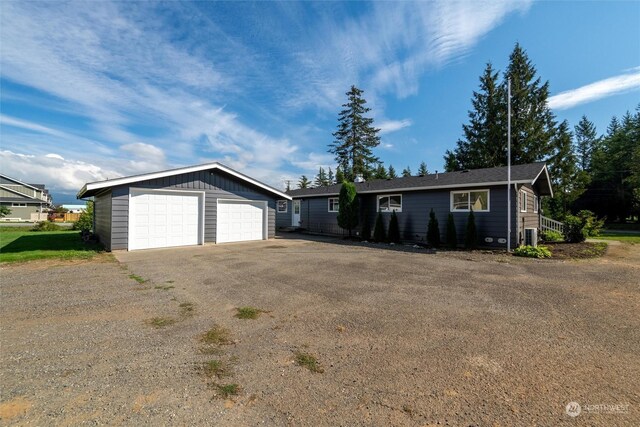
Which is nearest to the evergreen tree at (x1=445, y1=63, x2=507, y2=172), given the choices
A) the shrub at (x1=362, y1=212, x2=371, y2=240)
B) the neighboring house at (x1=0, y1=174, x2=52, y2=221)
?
the shrub at (x1=362, y1=212, x2=371, y2=240)

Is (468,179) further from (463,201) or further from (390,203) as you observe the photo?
(390,203)

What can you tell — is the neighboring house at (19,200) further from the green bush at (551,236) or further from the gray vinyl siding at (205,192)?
the green bush at (551,236)

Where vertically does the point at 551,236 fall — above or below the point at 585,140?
below

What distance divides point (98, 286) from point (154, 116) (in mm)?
11632

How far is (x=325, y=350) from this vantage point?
302 cm

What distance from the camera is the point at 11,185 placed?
36281 millimetres

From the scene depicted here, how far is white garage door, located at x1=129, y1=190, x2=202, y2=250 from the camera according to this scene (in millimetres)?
10430

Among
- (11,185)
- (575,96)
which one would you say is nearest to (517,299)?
(575,96)

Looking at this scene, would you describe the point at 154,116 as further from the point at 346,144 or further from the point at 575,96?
the point at 575,96

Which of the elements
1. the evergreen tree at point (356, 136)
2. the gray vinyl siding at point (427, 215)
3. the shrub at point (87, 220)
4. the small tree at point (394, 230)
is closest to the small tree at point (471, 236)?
the gray vinyl siding at point (427, 215)

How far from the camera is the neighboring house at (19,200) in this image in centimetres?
3353

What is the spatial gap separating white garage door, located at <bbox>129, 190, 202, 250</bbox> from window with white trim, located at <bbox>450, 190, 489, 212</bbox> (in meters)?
11.0

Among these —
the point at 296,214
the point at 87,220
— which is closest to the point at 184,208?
the point at 296,214

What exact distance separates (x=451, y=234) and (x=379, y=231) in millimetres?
3541
